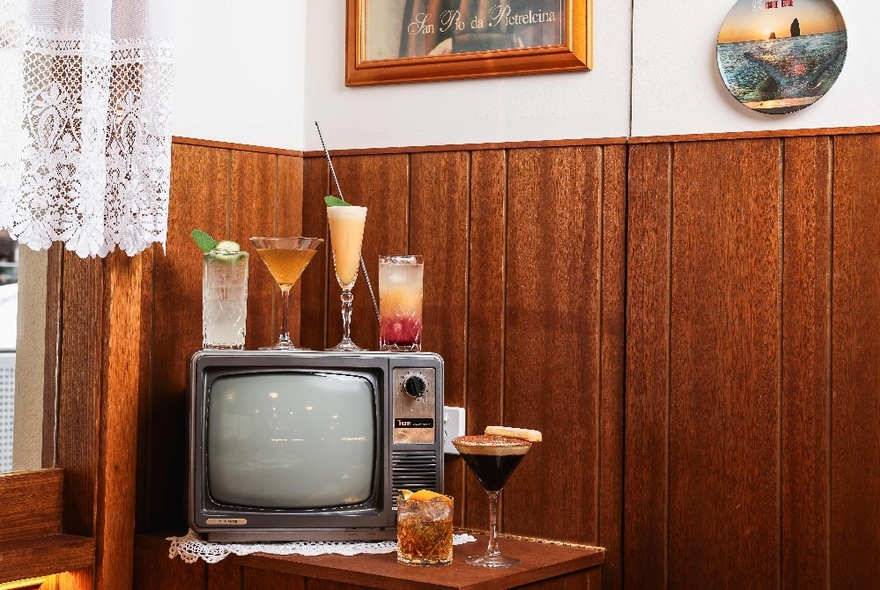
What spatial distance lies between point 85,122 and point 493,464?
0.92 m

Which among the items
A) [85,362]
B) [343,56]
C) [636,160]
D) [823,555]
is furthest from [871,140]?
[85,362]

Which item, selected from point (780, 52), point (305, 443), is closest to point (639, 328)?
point (780, 52)

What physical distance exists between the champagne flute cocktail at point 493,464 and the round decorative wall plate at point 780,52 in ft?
2.49

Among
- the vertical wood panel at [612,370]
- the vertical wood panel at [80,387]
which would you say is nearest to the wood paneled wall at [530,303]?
the vertical wood panel at [612,370]

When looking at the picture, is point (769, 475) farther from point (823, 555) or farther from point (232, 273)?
point (232, 273)

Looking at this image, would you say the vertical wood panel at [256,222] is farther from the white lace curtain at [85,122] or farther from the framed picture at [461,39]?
the white lace curtain at [85,122]

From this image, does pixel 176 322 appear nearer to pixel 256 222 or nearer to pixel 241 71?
pixel 256 222

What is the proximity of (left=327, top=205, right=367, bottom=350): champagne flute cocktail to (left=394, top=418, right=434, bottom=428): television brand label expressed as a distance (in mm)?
208

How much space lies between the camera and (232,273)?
2.28m

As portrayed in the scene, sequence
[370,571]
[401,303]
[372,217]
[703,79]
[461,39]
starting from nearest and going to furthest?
[370,571] < [703,79] < [401,303] < [461,39] < [372,217]

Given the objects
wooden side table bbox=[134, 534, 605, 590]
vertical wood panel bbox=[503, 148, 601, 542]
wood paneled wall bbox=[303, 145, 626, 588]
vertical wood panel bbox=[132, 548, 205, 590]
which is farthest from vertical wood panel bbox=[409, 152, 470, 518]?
vertical wood panel bbox=[132, 548, 205, 590]

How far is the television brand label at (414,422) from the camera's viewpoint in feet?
7.32

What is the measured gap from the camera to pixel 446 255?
2447mm

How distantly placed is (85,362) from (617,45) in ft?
3.90
